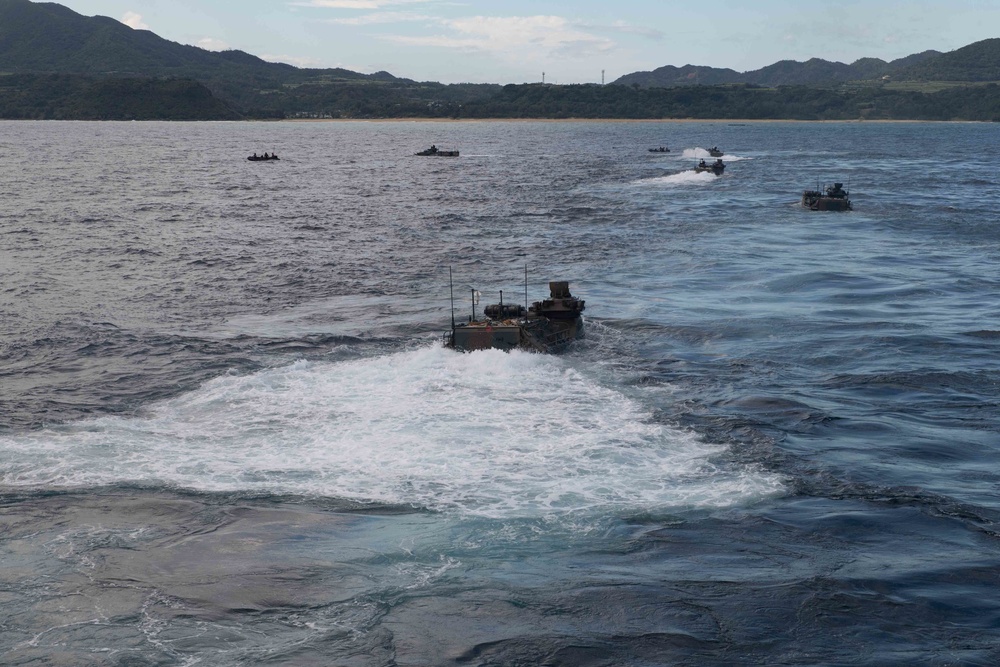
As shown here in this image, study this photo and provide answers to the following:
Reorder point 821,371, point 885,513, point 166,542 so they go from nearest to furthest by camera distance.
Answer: point 166,542
point 885,513
point 821,371

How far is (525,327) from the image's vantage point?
3772cm

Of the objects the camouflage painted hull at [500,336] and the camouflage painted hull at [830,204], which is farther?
the camouflage painted hull at [830,204]

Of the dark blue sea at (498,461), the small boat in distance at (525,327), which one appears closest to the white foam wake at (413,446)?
the dark blue sea at (498,461)

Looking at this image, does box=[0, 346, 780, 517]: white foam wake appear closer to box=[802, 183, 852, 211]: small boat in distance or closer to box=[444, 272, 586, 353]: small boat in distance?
box=[444, 272, 586, 353]: small boat in distance

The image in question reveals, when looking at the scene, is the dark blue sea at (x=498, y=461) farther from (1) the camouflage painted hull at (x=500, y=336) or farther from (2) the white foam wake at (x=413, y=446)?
(1) the camouflage painted hull at (x=500, y=336)

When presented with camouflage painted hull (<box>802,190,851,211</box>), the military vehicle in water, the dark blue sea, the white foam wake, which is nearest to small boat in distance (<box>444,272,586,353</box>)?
the military vehicle in water

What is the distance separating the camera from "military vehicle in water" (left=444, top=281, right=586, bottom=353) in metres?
37.4

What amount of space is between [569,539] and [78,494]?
39.3ft

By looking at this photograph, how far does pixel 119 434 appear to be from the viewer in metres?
29.8

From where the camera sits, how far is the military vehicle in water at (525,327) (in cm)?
3738

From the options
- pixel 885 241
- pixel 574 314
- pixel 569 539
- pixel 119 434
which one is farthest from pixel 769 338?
pixel 885 241

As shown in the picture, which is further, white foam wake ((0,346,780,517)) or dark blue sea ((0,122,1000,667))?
white foam wake ((0,346,780,517))

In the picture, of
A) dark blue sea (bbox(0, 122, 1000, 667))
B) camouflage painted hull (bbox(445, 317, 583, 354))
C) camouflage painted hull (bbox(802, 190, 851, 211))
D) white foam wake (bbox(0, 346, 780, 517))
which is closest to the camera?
dark blue sea (bbox(0, 122, 1000, 667))

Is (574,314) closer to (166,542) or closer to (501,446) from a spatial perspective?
(501,446)
